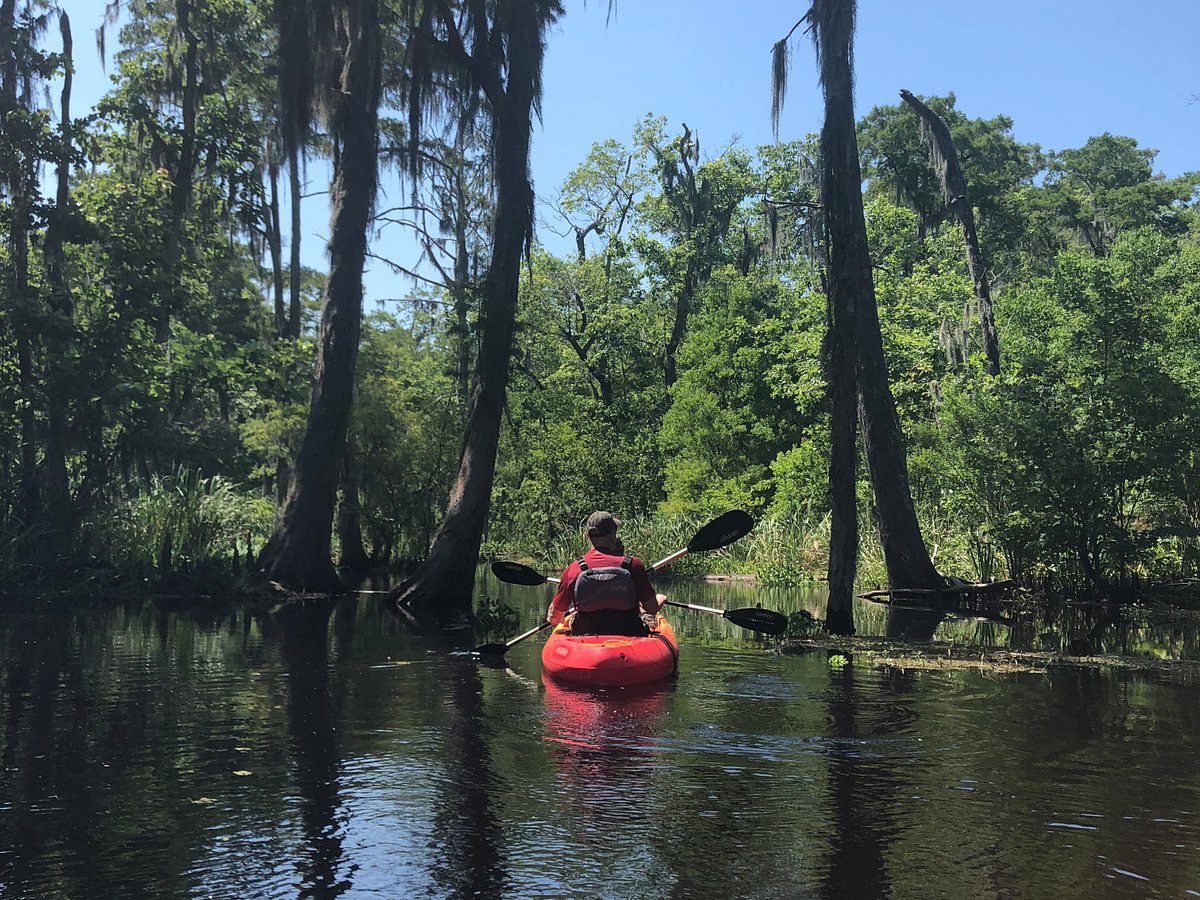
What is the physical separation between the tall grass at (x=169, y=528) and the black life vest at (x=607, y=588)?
10611mm

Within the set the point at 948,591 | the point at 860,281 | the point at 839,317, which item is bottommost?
the point at 948,591

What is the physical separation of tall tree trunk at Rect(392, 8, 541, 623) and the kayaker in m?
7.43

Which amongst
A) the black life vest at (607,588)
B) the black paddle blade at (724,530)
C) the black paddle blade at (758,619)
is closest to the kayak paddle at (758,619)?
the black paddle blade at (758,619)

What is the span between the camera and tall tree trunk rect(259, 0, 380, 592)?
1902 centimetres

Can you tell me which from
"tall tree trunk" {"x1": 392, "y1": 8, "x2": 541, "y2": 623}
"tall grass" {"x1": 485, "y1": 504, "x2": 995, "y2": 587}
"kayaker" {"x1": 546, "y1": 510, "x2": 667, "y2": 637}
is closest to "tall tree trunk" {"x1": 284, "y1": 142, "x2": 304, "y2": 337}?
"tall grass" {"x1": 485, "y1": 504, "x2": 995, "y2": 587}

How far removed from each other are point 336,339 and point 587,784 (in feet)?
47.4

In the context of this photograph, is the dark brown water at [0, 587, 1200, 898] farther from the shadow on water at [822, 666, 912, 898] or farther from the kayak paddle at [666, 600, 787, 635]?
the kayak paddle at [666, 600, 787, 635]

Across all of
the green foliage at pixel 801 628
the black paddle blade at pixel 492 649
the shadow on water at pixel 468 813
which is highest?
the green foliage at pixel 801 628

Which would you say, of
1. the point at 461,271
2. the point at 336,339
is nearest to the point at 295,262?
the point at 461,271

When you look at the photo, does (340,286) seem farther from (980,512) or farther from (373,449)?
(980,512)

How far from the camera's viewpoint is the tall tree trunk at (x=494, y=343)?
17688mm

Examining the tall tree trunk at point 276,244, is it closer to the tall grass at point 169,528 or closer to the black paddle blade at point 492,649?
the tall grass at point 169,528

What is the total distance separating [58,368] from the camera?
58.6 ft

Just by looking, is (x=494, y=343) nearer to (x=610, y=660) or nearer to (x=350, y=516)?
(x=610, y=660)
